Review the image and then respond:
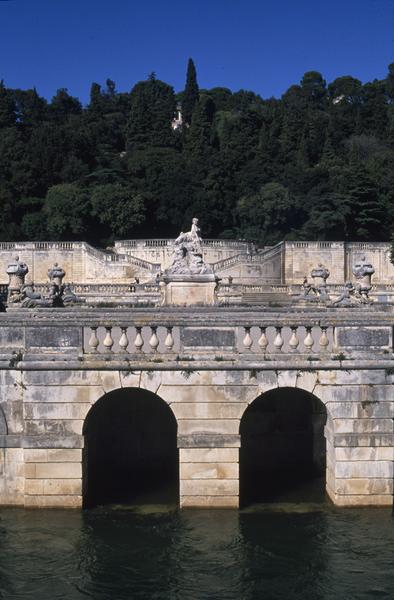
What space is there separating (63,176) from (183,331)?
181 ft

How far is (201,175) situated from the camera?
208 ft

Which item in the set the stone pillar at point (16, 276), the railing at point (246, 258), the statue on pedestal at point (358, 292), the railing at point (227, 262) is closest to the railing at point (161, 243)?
the railing at point (246, 258)

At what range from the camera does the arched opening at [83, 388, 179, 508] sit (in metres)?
13.4

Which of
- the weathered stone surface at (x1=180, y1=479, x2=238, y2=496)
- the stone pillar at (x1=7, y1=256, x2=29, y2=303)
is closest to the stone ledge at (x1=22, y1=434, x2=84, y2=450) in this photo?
the weathered stone surface at (x1=180, y1=479, x2=238, y2=496)

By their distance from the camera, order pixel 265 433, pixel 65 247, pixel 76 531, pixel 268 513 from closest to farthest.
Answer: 1. pixel 76 531
2. pixel 268 513
3. pixel 265 433
4. pixel 65 247

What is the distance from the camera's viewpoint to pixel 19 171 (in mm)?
62000

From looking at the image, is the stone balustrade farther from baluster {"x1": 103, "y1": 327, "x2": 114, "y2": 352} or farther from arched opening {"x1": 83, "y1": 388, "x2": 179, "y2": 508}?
arched opening {"x1": 83, "y1": 388, "x2": 179, "y2": 508}

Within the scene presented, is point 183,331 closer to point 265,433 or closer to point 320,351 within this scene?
point 320,351

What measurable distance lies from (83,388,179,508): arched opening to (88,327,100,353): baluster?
2.22 metres

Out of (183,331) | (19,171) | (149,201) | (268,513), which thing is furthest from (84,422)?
(19,171)

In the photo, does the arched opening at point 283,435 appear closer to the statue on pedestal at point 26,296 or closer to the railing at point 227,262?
the statue on pedestal at point 26,296

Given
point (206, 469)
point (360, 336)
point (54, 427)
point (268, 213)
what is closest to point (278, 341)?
point (360, 336)

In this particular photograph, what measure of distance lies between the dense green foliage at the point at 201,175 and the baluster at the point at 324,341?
1818 inches

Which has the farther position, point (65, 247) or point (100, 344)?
point (65, 247)
